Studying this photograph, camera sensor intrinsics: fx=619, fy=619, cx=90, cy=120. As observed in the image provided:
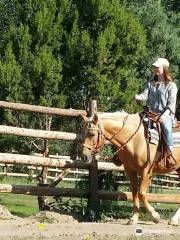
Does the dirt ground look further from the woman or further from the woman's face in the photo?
the woman's face

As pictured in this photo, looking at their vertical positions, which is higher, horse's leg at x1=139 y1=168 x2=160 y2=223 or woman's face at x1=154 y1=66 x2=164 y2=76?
woman's face at x1=154 y1=66 x2=164 y2=76

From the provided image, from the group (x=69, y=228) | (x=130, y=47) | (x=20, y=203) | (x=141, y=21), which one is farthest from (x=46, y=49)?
(x=69, y=228)

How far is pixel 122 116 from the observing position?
952cm

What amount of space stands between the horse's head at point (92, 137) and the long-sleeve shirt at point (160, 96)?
3.39ft

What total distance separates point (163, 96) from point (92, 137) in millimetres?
1360

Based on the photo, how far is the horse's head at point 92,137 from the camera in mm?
9016

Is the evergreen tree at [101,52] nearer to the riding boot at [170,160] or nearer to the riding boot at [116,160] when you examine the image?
the riding boot at [116,160]

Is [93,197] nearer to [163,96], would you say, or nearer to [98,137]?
[98,137]

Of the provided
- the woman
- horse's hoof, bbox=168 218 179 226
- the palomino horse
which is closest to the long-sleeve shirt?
the woman

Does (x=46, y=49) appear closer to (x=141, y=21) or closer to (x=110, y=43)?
(x=110, y=43)

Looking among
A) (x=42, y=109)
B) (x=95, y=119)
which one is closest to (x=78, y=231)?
(x=95, y=119)

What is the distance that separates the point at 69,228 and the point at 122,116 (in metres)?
2.25

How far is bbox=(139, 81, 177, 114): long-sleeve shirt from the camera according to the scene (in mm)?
9492

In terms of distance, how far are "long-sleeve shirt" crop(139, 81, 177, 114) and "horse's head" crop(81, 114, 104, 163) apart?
1.03m
